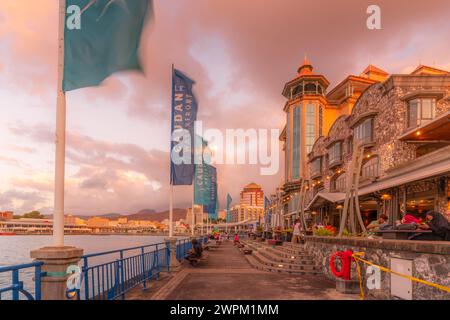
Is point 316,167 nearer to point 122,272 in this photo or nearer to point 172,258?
point 172,258

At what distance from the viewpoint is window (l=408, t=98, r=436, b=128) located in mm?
22875

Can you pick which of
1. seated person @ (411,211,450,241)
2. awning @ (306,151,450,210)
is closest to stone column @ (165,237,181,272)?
seated person @ (411,211,450,241)

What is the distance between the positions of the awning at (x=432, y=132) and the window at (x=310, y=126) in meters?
38.1

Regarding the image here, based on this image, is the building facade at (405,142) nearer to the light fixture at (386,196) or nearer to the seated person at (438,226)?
the light fixture at (386,196)

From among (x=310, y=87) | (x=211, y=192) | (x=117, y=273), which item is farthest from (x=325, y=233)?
(x=310, y=87)

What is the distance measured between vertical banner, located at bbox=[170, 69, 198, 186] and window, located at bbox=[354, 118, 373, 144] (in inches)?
657

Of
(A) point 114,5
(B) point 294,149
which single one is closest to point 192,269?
(A) point 114,5

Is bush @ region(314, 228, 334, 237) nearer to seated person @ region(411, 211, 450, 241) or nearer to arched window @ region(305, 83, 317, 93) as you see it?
seated person @ region(411, 211, 450, 241)

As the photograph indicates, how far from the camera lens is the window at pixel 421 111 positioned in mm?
22875

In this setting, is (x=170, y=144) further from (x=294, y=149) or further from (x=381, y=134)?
(x=294, y=149)

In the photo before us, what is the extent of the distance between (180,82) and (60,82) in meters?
11.3

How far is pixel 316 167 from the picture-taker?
43875 millimetres

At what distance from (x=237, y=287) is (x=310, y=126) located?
182ft
